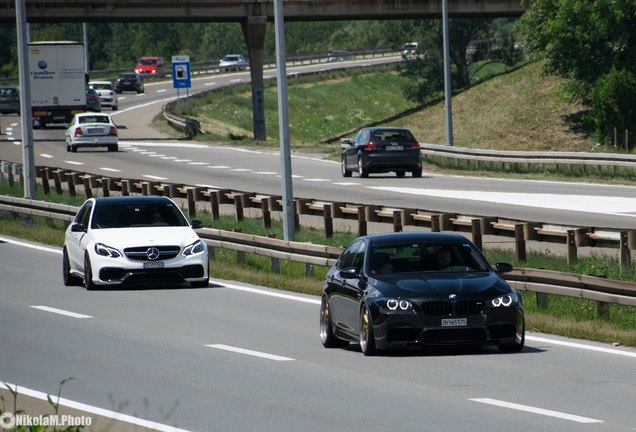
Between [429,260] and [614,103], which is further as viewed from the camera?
[614,103]

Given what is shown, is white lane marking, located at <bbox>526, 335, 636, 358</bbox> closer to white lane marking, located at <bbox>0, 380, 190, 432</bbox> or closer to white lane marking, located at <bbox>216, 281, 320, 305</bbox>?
white lane marking, located at <bbox>216, 281, 320, 305</bbox>

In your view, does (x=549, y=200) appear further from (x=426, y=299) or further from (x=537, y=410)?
(x=537, y=410)

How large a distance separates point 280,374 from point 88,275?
31.7 ft

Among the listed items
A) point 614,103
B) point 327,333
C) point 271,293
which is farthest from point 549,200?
point 614,103

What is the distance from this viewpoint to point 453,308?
48.0 feet

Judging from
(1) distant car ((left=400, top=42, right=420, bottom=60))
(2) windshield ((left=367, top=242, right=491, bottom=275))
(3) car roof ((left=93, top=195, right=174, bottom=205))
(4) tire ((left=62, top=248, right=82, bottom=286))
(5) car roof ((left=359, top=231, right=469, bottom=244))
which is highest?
(1) distant car ((left=400, top=42, right=420, bottom=60))

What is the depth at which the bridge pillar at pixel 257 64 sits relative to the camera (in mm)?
73250

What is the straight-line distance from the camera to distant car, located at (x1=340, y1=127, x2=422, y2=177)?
47.8 m

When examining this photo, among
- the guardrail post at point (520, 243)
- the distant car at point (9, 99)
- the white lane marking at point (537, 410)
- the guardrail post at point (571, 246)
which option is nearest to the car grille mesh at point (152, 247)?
the guardrail post at point (520, 243)

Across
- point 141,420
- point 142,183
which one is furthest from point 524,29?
point 141,420

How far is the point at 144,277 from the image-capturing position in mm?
22641

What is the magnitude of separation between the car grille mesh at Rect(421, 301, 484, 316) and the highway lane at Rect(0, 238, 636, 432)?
467mm

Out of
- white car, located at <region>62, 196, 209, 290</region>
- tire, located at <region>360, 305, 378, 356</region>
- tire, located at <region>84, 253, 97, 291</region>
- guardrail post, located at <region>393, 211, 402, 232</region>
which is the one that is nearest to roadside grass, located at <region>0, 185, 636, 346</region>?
guardrail post, located at <region>393, 211, 402, 232</region>

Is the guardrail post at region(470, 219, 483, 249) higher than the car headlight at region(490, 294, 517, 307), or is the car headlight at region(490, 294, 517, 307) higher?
the car headlight at region(490, 294, 517, 307)
